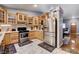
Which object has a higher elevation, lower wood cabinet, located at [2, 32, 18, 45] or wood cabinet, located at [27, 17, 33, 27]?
wood cabinet, located at [27, 17, 33, 27]

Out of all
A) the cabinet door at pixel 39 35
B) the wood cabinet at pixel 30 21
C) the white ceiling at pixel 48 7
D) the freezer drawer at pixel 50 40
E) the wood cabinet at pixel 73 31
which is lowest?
the freezer drawer at pixel 50 40

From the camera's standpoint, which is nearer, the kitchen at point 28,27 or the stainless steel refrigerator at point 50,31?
the kitchen at point 28,27

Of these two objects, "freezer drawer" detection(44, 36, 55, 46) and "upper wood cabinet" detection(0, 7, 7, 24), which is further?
"freezer drawer" detection(44, 36, 55, 46)

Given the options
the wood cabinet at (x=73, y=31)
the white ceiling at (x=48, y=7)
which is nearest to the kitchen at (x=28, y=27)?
the white ceiling at (x=48, y=7)

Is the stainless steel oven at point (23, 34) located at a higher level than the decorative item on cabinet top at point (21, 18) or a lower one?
lower

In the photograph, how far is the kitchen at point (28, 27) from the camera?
1.73 metres

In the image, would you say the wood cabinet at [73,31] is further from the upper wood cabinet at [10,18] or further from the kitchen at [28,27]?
the upper wood cabinet at [10,18]

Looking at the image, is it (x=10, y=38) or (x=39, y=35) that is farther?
(x=39, y=35)

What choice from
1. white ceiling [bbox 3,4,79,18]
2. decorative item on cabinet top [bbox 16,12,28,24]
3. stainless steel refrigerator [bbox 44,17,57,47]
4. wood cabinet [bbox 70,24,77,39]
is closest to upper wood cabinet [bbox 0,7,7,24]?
white ceiling [bbox 3,4,79,18]

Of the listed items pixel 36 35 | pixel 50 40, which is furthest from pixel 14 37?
pixel 50 40

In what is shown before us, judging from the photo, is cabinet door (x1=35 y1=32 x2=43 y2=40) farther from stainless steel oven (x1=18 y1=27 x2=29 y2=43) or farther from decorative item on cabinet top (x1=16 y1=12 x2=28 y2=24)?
decorative item on cabinet top (x1=16 y1=12 x2=28 y2=24)

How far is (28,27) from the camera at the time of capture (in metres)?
1.86

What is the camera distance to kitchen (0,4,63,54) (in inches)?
68.2

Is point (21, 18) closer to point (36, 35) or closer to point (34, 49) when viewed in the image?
point (36, 35)
